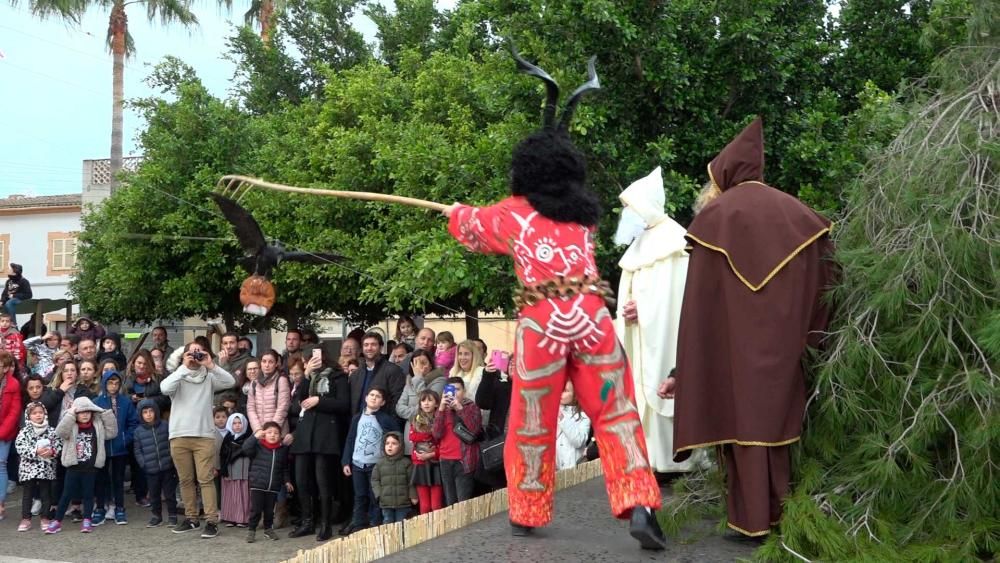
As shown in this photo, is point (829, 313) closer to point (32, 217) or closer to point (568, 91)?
point (568, 91)

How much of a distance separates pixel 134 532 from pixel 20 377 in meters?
2.30

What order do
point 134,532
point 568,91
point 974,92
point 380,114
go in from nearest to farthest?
1. point 974,92
2. point 568,91
3. point 134,532
4. point 380,114

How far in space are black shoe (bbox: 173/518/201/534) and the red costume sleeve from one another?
6.33 meters

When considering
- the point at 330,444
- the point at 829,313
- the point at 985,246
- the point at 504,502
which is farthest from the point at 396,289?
the point at 985,246

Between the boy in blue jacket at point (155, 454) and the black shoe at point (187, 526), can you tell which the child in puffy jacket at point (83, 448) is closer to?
the boy in blue jacket at point (155, 454)

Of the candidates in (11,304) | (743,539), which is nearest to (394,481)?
(743,539)

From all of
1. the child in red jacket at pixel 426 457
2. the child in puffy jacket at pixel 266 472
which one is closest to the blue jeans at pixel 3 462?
the child in puffy jacket at pixel 266 472

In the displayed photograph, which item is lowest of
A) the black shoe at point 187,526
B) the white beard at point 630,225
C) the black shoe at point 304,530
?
the black shoe at point 187,526

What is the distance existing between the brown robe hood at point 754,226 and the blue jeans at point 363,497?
487 cm

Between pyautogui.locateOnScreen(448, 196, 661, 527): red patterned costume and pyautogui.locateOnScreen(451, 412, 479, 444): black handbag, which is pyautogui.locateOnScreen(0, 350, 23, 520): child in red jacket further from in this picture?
pyautogui.locateOnScreen(448, 196, 661, 527): red patterned costume

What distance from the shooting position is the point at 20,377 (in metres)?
10.2

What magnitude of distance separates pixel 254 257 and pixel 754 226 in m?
2.74

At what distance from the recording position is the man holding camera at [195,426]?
889 centimetres

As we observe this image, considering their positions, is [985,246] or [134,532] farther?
[134,532]
